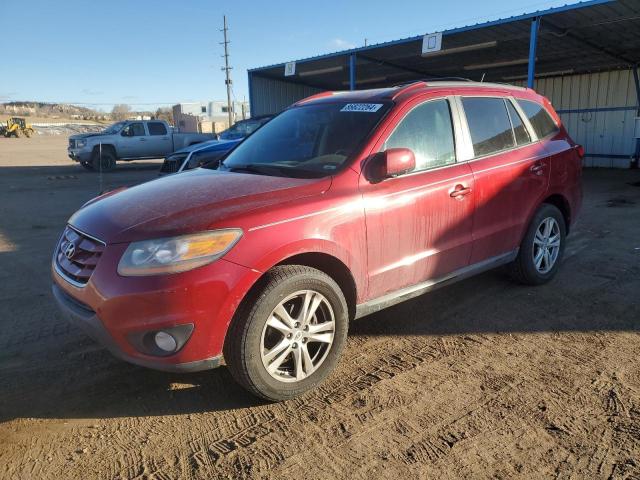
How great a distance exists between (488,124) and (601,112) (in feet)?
50.7

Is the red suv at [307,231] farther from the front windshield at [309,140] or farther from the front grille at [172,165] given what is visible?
the front grille at [172,165]

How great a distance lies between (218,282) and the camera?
102 inches

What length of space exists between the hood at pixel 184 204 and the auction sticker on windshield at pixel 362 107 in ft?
2.62

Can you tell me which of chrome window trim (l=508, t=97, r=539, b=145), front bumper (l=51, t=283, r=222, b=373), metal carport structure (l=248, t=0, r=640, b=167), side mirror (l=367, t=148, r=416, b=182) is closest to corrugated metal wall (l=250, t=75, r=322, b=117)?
metal carport structure (l=248, t=0, r=640, b=167)

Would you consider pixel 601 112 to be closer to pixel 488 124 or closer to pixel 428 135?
pixel 488 124

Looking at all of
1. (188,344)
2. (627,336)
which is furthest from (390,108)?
(627,336)

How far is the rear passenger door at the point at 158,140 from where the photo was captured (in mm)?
20641

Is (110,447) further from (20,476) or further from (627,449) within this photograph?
(627,449)

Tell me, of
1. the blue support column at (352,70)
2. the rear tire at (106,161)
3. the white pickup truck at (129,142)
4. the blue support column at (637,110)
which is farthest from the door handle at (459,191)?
the rear tire at (106,161)

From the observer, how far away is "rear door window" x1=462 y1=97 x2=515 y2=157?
408 centimetres

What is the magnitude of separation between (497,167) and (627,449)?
2.31 m

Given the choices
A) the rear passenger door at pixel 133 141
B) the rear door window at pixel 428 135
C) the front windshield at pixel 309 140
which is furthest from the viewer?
the rear passenger door at pixel 133 141

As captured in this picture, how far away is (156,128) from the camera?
816 inches

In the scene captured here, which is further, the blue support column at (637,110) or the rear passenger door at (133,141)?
the rear passenger door at (133,141)
